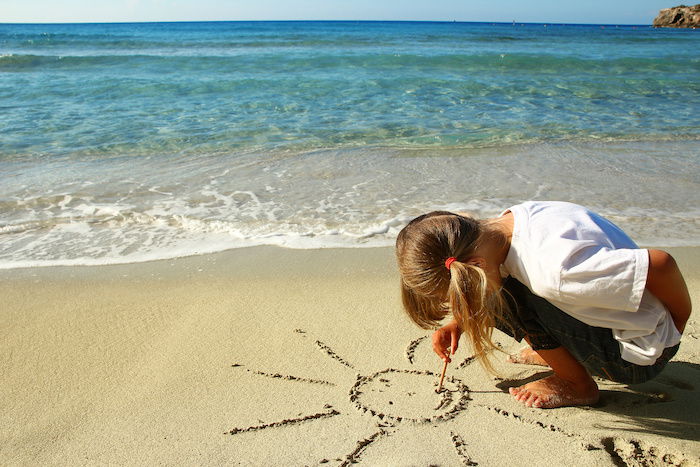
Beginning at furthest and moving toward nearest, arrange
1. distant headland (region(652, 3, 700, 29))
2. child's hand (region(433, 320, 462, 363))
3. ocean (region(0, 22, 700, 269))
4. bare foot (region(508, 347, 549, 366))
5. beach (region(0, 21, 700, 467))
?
distant headland (region(652, 3, 700, 29))
ocean (region(0, 22, 700, 269))
bare foot (region(508, 347, 549, 366))
child's hand (region(433, 320, 462, 363))
beach (region(0, 21, 700, 467))

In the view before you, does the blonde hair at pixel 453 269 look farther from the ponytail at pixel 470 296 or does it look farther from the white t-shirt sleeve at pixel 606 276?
the white t-shirt sleeve at pixel 606 276

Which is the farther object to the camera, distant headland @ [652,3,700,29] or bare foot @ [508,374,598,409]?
distant headland @ [652,3,700,29]

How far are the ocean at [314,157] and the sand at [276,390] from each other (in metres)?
0.79

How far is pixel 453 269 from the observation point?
170 cm

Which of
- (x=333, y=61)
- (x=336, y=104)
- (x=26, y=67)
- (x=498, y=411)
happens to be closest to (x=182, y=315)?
(x=498, y=411)

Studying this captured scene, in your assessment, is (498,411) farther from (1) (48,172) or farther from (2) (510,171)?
(1) (48,172)

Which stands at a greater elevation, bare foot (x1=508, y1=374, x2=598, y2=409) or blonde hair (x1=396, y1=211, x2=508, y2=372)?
blonde hair (x1=396, y1=211, x2=508, y2=372)

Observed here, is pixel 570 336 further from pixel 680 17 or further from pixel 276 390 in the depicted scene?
pixel 680 17

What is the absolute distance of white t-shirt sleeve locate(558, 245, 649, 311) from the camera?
1603mm

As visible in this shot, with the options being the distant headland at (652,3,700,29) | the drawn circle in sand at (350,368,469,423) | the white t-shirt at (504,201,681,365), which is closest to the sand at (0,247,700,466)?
the drawn circle in sand at (350,368,469,423)

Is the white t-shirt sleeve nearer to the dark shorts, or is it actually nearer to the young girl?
the young girl

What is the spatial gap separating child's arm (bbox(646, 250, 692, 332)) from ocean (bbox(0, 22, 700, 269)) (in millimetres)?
2141

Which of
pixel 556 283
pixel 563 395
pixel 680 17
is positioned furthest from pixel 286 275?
pixel 680 17

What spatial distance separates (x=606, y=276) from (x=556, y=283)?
0.13 m
